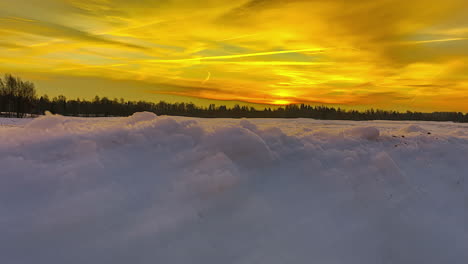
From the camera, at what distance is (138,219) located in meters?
2.78

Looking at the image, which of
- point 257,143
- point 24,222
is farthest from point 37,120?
point 257,143

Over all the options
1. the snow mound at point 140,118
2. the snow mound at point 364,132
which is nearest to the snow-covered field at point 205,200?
the snow mound at point 140,118

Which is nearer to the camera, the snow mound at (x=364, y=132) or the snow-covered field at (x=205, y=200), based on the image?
the snow-covered field at (x=205, y=200)

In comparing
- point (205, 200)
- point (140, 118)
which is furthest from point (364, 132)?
point (140, 118)

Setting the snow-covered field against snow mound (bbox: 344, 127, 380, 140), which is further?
snow mound (bbox: 344, 127, 380, 140)

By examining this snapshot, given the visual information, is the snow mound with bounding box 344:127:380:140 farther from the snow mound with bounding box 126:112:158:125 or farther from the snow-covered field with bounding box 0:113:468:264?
the snow mound with bounding box 126:112:158:125

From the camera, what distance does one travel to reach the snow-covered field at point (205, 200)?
2605mm

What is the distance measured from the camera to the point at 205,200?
3.15 m

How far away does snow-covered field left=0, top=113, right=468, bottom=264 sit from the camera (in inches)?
103

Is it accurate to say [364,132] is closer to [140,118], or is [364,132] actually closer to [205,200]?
[205,200]

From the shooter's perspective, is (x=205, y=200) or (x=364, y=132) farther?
(x=364, y=132)

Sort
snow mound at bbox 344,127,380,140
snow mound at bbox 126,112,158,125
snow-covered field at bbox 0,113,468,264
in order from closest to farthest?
1. snow-covered field at bbox 0,113,468,264
2. snow mound at bbox 126,112,158,125
3. snow mound at bbox 344,127,380,140

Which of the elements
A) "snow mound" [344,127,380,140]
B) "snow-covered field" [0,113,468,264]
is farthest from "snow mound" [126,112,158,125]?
Answer: "snow mound" [344,127,380,140]

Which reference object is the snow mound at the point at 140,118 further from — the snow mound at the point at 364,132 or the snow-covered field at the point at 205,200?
the snow mound at the point at 364,132
